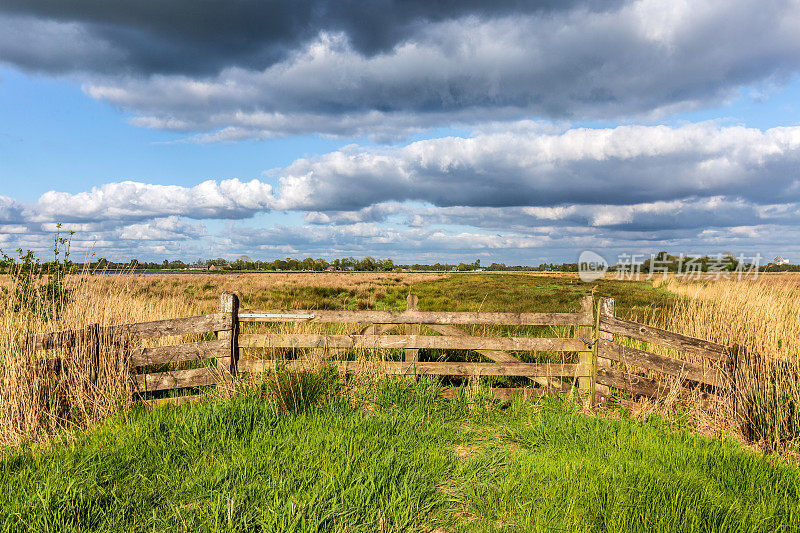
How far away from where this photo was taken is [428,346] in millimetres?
7258

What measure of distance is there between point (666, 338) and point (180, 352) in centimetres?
727

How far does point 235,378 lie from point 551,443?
449 cm

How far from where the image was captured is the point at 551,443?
16.6 feet

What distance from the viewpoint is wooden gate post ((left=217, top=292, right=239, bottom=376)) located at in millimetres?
6898

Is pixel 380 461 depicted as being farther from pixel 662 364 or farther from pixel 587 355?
pixel 662 364

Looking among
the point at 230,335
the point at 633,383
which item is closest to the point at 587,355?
the point at 633,383

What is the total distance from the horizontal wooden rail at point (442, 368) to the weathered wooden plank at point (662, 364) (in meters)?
0.49

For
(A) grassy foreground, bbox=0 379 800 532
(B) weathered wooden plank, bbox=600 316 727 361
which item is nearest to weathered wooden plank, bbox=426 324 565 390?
(B) weathered wooden plank, bbox=600 316 727 361

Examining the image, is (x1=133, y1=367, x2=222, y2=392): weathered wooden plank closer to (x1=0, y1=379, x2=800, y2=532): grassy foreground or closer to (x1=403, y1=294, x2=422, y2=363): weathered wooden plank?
(x1=0, y1=379, x2=800, y2=532): grassy foreground

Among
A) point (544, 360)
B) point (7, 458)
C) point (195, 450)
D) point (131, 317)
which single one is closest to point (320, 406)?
point (195, 450)

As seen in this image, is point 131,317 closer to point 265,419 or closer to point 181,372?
point 181,372

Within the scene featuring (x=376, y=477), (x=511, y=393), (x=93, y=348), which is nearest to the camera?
(x=376, y=477)

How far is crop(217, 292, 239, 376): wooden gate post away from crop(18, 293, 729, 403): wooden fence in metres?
0.02

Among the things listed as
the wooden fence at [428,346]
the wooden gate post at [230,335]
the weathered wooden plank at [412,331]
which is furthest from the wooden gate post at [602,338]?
the wooden gate post at [230,335]
